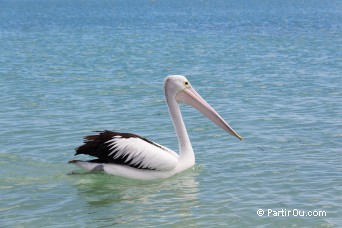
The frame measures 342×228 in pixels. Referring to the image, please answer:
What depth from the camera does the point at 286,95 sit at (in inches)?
578

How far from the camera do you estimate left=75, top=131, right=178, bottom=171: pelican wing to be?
8.09 m

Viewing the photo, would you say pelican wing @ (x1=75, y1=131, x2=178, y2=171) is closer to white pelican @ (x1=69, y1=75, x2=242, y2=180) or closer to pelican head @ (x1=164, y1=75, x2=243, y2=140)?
white pelican @ (x1=69, y1=75, x2=242, y2=180)

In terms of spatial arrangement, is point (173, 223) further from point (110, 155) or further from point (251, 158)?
point (251, 158)

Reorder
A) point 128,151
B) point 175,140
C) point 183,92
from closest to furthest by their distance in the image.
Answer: point 128,151 → point 183,92 → point 175,140

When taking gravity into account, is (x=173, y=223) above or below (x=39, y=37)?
below

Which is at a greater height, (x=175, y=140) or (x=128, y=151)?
(x=175, y=140)

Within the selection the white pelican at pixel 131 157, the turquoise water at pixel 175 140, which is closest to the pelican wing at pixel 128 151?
the white pelican at pixel 131 157

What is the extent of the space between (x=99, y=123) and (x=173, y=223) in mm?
5185

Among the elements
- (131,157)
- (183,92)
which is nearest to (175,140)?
(183,92)

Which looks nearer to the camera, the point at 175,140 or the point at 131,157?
the point at 131,157

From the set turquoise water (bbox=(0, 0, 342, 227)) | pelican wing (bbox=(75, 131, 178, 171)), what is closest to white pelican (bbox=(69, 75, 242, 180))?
pelican wing (bbox=(75, 131, 178, 171))

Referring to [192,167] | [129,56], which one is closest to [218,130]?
[192,167]

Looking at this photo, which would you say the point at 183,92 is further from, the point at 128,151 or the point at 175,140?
the point at 175,140

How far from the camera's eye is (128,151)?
26.6 feet
